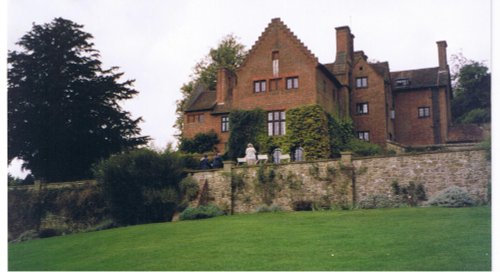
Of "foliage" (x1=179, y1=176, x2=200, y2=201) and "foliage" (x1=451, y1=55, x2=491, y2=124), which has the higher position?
"foliage" (x1=451, y1=55, x2=491, y2=124)

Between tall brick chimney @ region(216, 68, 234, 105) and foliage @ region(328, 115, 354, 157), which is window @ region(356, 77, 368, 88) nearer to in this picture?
foliage @ region(328, 115, 354, 157)

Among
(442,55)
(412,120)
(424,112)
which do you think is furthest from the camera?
(442,55)

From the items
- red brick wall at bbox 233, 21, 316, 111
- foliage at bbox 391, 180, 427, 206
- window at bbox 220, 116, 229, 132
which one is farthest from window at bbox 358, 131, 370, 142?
foliage at bbox 391, 180, 427, 206

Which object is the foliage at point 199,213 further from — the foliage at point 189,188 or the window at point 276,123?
the window at point 276,123

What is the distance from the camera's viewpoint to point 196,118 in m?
46.5

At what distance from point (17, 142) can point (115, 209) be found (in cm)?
697

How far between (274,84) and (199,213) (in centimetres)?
1460

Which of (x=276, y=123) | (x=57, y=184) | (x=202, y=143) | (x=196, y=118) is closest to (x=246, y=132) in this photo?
(x=276, y=123)

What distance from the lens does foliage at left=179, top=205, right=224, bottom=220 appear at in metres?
29.4

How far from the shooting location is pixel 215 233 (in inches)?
893

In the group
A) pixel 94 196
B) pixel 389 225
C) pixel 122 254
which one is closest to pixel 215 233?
pixel 122 254

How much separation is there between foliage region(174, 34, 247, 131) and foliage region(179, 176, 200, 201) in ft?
85.0

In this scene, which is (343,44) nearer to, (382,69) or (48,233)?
(382,69)

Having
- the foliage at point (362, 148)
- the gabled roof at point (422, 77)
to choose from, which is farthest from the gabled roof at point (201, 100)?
the gabled roof at point (422, 77)
